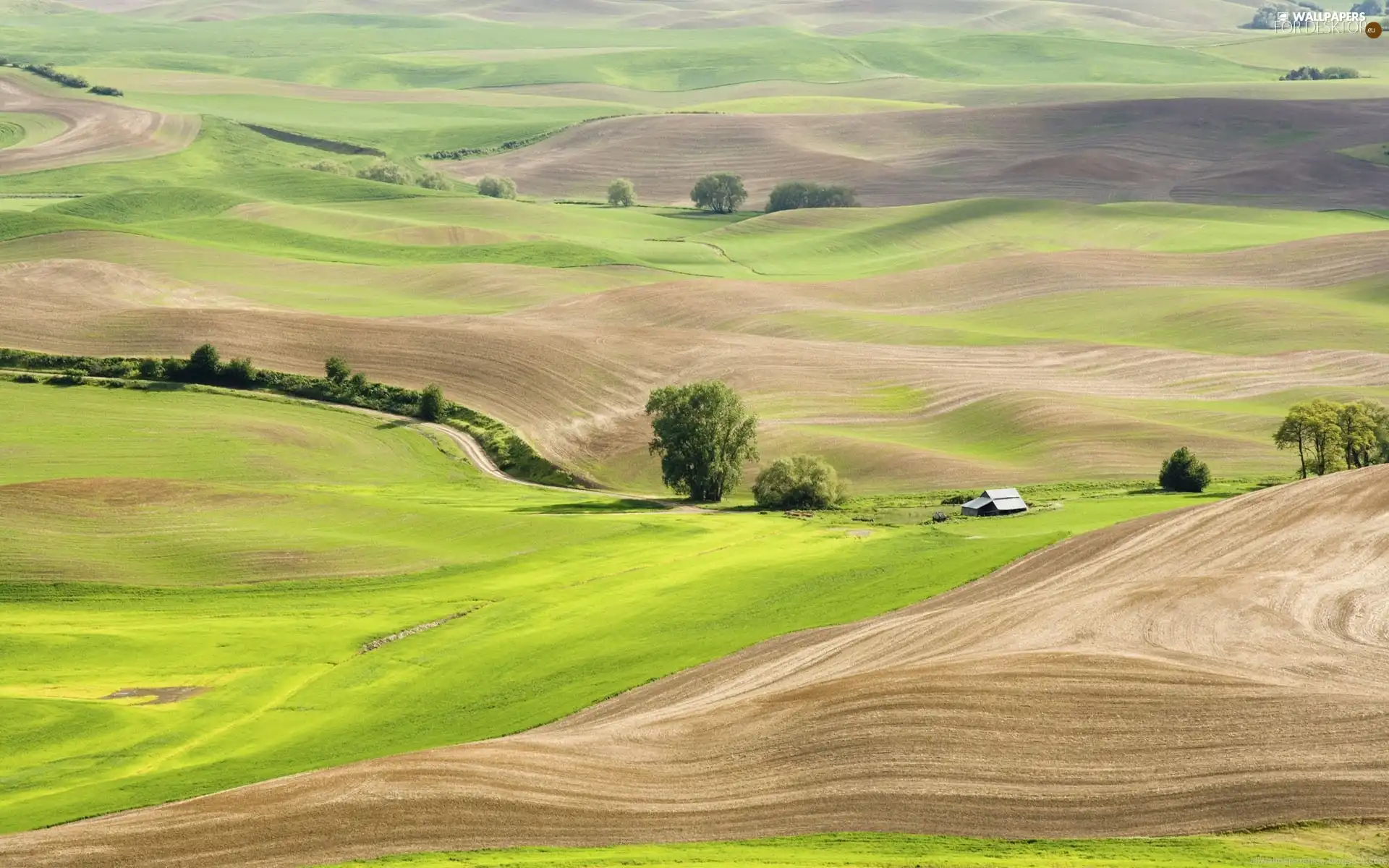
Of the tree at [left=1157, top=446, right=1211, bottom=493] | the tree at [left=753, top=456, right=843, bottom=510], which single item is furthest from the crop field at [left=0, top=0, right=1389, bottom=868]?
the tree at [left=1157, top=446, right=1211, bottom=493]

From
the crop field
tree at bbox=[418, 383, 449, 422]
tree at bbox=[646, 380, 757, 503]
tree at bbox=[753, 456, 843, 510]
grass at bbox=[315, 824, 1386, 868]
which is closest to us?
grass at bbox=[315, 824, 1386, 868]

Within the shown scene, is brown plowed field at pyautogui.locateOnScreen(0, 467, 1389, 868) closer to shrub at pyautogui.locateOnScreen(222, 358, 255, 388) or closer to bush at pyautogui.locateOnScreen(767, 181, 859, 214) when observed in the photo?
shrub at pyautogui.locateOnScreen(222, 358, 255, 388)

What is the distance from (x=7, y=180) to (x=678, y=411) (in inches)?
5610

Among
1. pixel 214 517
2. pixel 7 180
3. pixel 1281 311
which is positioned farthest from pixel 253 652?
pixel 7 180

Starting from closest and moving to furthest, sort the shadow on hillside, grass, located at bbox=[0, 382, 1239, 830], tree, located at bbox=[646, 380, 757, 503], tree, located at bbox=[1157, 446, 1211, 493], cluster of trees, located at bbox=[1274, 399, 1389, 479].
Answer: grass, located at bbox=[0, 382, 1239, 830], the shadow on hillside, tree, located at bbox=[1157, 446, 1211, 493], cluster of trees, located at bbox=[1274, 399, 1389, 479], tree, located at bbox=[646, 380, 757, 503]

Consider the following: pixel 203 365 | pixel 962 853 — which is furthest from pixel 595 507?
pixel 962 853

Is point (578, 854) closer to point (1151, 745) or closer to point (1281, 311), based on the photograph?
point (1151, 745)

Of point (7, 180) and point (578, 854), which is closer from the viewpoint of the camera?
point (578, 854)

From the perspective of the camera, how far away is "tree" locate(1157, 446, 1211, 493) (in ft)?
254

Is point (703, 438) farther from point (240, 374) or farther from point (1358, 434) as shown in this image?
point (240, 374)

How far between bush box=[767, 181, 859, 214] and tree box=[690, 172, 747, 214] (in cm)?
436

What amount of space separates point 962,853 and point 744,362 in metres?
75.4

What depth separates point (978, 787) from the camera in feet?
131

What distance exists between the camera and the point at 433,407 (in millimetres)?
99562
